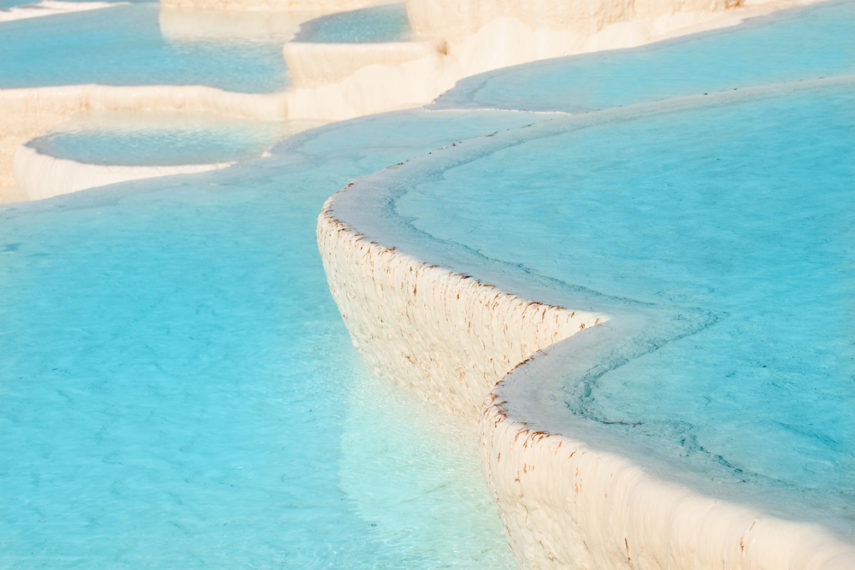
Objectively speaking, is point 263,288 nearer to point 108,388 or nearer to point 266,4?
point 108,388

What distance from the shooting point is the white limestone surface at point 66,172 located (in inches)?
320

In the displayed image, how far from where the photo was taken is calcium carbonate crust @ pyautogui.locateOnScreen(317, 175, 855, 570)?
6.09 feet

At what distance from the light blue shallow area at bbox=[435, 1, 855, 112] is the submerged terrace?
0.63 ft

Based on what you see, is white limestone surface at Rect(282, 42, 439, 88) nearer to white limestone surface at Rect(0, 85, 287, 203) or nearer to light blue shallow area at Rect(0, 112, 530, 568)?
white limestone surface at Rect(0, 85, 287, 203)

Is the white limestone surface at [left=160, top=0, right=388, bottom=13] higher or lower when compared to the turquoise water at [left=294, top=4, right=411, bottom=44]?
higher

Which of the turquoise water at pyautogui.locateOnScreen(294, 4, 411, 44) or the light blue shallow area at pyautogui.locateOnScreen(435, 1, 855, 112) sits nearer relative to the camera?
the light blue shallow area at pyautogui.locateOnScreen(435, 1, 855, 112)

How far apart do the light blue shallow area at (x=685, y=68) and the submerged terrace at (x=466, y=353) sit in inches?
7.6

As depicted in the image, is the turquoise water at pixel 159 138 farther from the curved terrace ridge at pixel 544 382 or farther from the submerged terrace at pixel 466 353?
the curved terrace ridge at pixel 544 382

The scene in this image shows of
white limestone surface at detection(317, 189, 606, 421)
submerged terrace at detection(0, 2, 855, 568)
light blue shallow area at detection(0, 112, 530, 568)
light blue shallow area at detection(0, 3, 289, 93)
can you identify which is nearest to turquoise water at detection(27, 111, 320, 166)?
light blue shallow area at detection(0, 3, 289, 93)

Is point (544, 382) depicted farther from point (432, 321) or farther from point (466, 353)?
point (432, 321)

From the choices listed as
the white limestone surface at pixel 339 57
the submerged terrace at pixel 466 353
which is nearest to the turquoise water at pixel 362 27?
the white limestone surface at pixel 339 57

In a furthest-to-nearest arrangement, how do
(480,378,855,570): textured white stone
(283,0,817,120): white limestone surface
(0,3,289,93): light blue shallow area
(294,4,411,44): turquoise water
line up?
(0,3,289,93): light blue shallow area < (294,4,411,44): turquoise water < (283,0,817,120): white limestone surface < (480,378,855,570): textured white stone

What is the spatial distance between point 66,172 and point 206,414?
512cm

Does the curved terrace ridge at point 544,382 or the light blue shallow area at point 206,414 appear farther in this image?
the light blue shallow area at point 206,414
